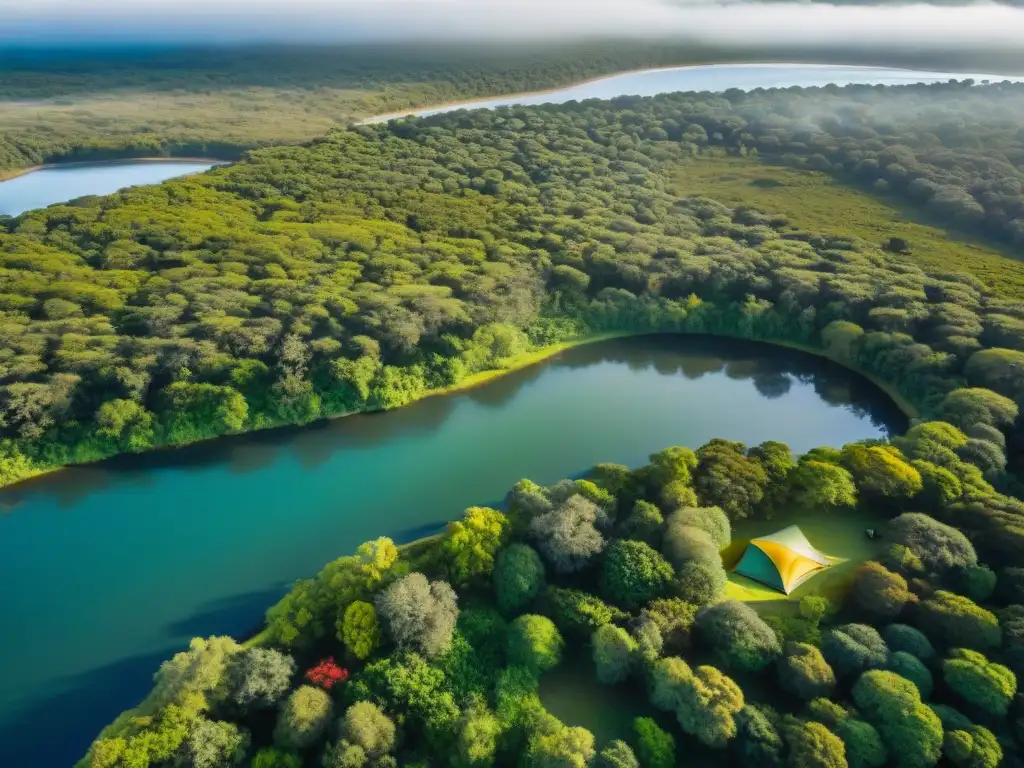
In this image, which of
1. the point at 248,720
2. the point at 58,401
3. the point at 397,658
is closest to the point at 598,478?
the point at 397,658

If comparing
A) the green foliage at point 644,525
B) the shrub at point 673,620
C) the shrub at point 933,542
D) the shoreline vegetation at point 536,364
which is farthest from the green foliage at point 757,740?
the shoreline vegetation at point 536,364

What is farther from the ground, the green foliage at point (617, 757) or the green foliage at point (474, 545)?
the green foliage at point (474, 545)

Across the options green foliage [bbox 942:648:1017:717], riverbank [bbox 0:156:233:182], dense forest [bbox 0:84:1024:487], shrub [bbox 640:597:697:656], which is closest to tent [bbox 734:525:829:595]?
shrub [bbox 640:597:697:656]

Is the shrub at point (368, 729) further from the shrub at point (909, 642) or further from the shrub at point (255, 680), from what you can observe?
the shrub at point (909, 642)

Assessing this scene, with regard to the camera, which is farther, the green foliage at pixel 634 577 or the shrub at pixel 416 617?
the green foliage at pixel 634 577

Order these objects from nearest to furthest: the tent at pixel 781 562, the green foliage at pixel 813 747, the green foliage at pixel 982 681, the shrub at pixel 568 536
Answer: the green foliage at pixel 813 747
the green foliage at pixel 982 681
the shrub at pixel 568 536
the tent at pixel 781 562

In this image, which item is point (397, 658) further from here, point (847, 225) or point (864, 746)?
point (847, 225)

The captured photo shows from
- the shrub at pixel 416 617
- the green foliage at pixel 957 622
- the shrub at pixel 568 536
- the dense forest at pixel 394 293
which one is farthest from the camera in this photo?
the dense forest at pixel 394 293
